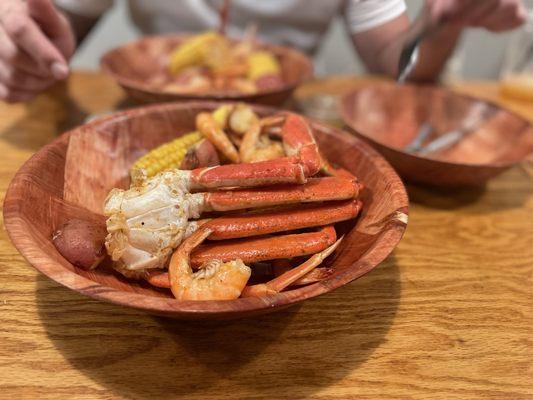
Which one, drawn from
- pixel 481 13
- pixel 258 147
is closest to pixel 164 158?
pixel 258 147

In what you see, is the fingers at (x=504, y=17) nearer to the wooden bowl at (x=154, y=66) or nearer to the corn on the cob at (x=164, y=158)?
the wooden bowl at (x=154, y=66)

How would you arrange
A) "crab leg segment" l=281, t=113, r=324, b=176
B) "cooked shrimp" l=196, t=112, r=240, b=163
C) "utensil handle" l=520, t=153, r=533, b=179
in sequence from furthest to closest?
1. "utensil handle" l=520, t=153, r=533, b=179
2. "cooked shrimp" l=196, t=112, r=240, b=163
3. "crab leg segment" l=281, t=113, r=324, b=176

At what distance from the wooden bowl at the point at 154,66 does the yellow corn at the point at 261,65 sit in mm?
38

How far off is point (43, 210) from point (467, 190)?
38.8 inches

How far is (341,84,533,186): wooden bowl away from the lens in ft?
4.20

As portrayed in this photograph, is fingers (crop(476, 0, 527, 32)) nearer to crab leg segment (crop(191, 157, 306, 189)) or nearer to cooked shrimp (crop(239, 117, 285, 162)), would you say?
cooked shrimp (crop(239, 117, 285, 162))

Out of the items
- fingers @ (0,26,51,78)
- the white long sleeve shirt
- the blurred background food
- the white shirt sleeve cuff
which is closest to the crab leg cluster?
the white shirt sleeve cuff

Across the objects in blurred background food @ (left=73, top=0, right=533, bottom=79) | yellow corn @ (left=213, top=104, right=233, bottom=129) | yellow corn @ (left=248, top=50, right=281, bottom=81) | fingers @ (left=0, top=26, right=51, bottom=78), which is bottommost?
blurred background food @ (left=73, top=0, right=533, bottom=79)

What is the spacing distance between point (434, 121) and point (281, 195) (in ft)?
2.76

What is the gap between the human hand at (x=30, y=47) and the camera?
41.6 inches

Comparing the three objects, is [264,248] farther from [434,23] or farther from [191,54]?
[191,54]

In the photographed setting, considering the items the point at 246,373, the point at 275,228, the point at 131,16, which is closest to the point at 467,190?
the point at 275,228

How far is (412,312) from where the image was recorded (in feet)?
2.72

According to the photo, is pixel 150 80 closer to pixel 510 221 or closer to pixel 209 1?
pixel 209 1
